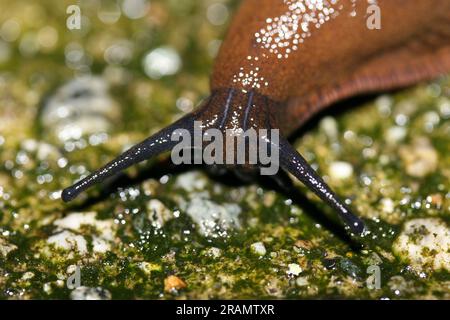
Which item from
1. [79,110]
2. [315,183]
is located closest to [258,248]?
[315,183]

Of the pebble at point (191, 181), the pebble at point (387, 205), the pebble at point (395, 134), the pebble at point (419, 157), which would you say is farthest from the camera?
the pebble at point (395, 134)

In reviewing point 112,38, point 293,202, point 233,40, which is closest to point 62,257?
point 293,202

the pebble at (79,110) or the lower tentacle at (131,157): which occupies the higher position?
the pebble at (79,110)

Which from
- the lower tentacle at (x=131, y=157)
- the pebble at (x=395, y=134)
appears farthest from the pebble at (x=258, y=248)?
the pebble at (x=395, y=134)

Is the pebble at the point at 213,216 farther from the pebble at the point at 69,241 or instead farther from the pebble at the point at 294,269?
the pebble at the point at 69,241

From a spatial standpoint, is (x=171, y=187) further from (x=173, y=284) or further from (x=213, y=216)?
(x=173, y=284)

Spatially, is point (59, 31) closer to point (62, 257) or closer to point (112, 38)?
point (112, 38)

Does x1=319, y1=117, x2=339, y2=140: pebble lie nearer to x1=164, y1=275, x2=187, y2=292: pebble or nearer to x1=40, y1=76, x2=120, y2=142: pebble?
x1=40, y1=76, x2=120, y2=142: pebble
